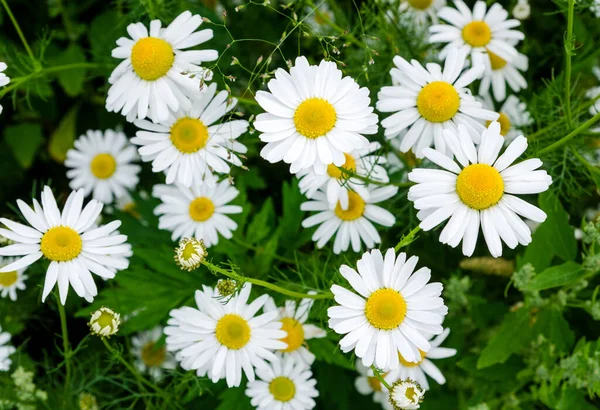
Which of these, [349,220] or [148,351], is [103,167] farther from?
[349,220]

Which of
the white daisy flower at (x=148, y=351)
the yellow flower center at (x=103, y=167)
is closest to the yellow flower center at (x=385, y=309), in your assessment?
the white daisy flower at (x=148, y=351)

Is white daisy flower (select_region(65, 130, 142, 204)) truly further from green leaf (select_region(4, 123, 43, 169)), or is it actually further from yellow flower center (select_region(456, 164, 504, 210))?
yellow flower center (select_region(456, 164, 504, 210))

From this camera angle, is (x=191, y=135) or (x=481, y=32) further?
(x=481, y=32)

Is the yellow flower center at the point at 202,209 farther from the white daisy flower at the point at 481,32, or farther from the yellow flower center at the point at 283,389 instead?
the white daisy flower at the point at 481,32

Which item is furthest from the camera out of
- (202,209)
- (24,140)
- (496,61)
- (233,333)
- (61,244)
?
(24,140)

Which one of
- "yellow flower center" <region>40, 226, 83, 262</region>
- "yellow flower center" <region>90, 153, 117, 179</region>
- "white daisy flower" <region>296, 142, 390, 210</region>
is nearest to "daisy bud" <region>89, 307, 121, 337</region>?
"yellow flower center" <region>40, 226, 83, 262</region>

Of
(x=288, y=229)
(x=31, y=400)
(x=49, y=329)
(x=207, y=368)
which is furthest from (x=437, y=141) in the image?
(x=49, y=329)

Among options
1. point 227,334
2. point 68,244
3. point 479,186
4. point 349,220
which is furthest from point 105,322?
point 479,186
